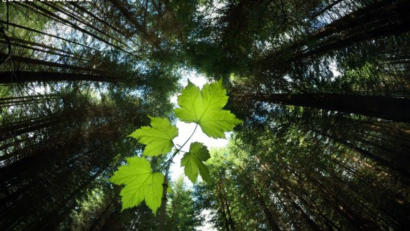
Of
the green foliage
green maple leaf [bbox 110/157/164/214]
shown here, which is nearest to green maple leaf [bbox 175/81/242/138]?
the green foliage

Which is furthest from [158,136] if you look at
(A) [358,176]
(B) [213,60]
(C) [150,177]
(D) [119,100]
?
(A) [358,176]

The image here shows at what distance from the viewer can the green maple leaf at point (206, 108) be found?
1.00 metres

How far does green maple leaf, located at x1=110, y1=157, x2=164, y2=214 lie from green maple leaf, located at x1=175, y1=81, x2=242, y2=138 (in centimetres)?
28

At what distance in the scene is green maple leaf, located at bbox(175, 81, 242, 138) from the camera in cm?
100

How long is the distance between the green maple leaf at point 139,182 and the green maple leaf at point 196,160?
129 mm

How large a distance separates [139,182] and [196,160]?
27 cm

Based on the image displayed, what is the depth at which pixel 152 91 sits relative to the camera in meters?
8.01

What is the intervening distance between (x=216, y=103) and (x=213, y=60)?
4.40 meters

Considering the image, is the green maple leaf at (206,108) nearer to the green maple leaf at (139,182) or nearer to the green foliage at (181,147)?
the green foliage at (181,147)

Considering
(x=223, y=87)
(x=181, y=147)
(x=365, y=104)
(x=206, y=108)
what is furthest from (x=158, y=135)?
(x=365, y=104)

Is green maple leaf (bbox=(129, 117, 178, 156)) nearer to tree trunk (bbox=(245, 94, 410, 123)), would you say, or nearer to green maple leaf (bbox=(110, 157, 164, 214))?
green maple leaf (bbox=(110, 157, 164, 214))

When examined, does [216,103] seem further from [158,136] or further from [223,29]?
[223,29]

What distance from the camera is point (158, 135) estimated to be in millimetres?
992

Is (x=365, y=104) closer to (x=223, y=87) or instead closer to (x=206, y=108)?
(x=223, y=87)
